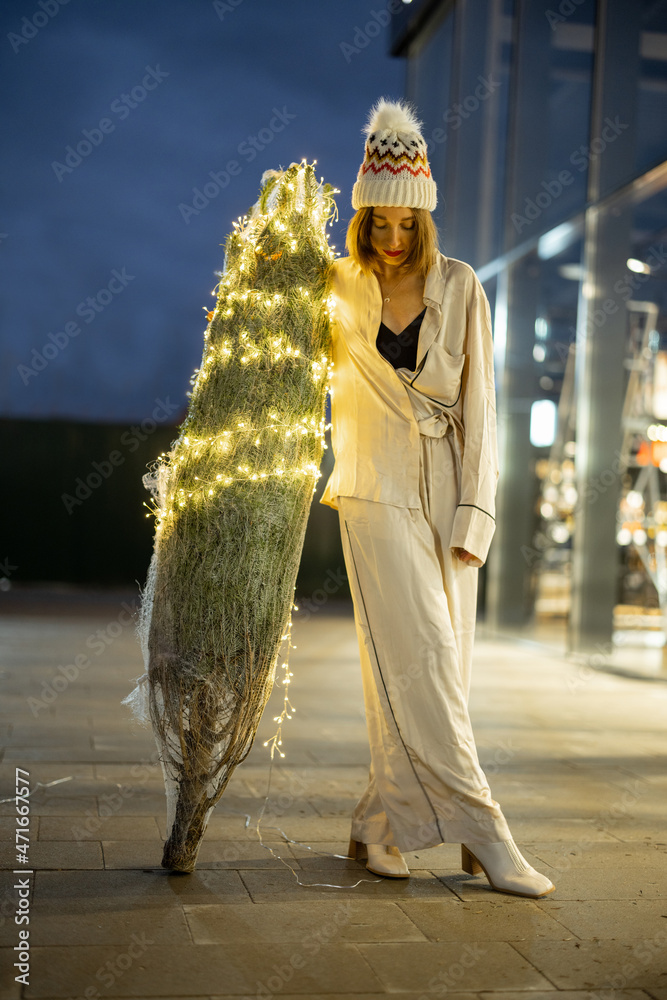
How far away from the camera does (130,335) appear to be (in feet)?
48.2

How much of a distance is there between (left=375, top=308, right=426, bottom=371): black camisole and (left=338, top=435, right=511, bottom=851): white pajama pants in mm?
222

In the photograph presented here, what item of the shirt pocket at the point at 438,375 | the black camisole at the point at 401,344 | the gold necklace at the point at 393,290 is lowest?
the shirt pocket at the point at 438,375

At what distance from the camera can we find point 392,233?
294 cm

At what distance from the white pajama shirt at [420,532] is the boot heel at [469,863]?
158 millimetres

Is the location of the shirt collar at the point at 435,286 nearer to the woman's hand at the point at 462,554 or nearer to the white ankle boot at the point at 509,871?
the woman's hand at the point at 462,554

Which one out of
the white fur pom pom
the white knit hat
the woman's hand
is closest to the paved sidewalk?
the woman's hand

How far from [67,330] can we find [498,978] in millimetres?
12725

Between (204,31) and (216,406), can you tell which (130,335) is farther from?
(216,406)

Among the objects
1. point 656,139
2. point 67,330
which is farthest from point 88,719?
point 67,330

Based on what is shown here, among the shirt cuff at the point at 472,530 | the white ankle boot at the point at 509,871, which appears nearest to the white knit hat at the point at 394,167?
the shirt cuff at the point at 472,530

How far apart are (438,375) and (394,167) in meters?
0.58

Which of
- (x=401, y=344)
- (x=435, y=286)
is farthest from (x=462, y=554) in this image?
(x=435, y=286)

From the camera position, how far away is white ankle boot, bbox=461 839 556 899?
8.87 ft

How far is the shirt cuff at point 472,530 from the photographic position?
282 centimetres
